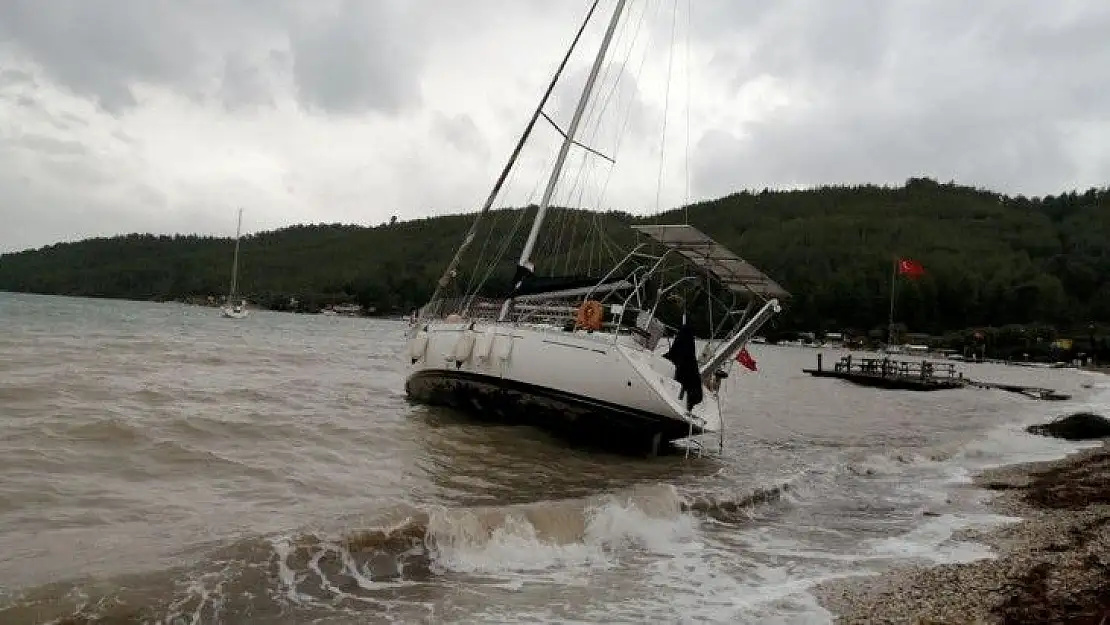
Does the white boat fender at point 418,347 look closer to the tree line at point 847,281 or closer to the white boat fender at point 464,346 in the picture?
the white boat fender at point 464,346

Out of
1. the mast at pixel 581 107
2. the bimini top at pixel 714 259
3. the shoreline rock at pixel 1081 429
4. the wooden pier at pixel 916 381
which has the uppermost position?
the mast at pixel 581 107

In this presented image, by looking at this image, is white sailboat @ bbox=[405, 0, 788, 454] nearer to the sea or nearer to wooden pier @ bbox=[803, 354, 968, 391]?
the sea

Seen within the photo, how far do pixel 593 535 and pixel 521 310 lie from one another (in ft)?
29.0

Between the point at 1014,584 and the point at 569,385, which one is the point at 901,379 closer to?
the point at 569,385

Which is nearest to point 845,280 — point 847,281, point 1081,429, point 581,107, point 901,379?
point 847,281

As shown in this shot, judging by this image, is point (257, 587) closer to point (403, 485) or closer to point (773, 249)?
point (403, 485)

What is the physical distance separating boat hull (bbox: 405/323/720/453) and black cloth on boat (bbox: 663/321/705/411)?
21 centimetres

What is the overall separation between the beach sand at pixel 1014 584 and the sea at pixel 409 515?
379 mm

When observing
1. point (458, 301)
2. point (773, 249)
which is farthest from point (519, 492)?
point (773, 249)

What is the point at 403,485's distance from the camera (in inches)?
461

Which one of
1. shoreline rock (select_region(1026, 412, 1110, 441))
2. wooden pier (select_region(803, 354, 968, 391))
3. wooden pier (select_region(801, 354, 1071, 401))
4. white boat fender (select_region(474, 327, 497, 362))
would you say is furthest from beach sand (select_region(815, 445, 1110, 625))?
wooden pier (select_region(803, 354, 968, 391))

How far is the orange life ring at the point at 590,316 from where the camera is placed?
15.4 m

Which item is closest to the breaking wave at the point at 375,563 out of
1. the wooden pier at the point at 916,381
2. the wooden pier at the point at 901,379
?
the wooden pier at the point at 916,381

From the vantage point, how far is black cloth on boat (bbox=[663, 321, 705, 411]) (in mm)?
15102
